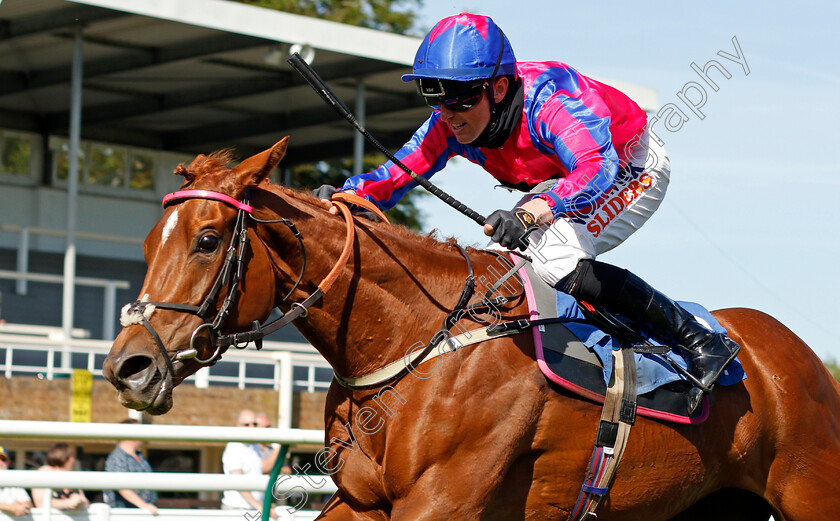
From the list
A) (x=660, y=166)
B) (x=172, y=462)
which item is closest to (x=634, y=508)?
(x=660, y=166)

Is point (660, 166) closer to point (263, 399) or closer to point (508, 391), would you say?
point (508, 391)

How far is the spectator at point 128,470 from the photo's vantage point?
19.7 feet

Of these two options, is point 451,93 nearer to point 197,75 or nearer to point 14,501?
point 14,501

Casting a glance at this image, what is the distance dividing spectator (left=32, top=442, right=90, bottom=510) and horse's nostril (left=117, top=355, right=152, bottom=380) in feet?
8.66

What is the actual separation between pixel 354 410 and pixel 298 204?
72 cm

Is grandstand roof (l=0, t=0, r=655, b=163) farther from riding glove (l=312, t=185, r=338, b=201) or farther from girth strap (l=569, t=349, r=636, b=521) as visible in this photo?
girth strap (l=569, t=349, r=636, b=521)

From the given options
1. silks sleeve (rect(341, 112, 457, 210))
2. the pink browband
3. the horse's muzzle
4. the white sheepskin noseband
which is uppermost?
silks sleeve (rect(341, 112, 457, 210))

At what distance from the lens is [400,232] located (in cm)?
352

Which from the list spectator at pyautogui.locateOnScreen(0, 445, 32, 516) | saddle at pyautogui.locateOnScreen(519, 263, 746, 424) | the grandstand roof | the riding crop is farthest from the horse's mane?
→ the grandstand roof

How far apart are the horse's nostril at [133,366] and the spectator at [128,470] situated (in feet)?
11.0

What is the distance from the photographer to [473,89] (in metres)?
3.44

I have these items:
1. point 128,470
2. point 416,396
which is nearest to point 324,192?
point 416,396

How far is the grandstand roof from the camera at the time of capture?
1296 cm

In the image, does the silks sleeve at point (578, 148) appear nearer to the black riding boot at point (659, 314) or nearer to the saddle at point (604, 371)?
the black riding boot at point (659, 314)
